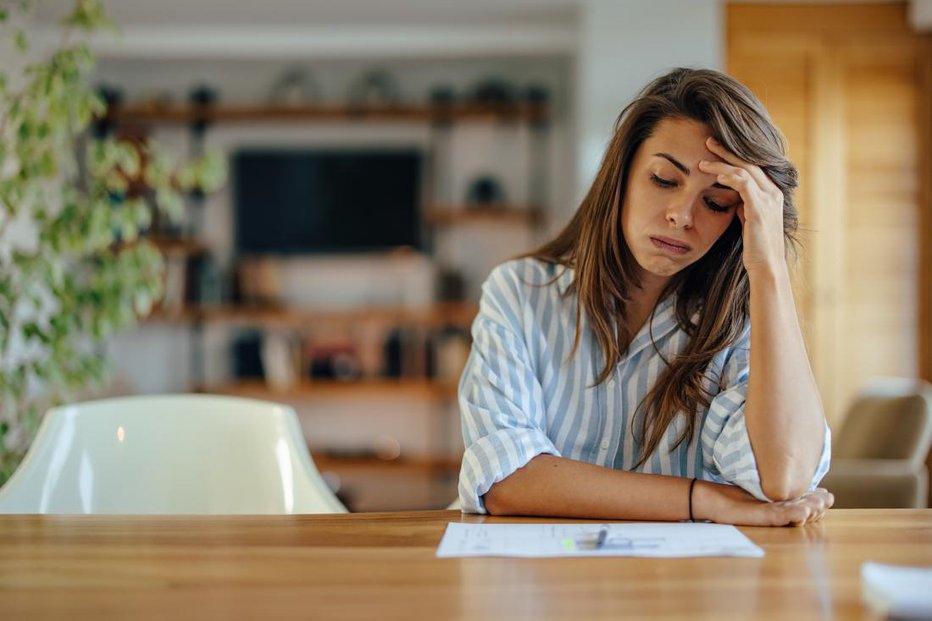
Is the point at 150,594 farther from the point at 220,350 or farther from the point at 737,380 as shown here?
the point at 220,350

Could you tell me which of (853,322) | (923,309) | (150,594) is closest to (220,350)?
(853,322)

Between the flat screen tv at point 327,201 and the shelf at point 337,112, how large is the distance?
230 millimetres

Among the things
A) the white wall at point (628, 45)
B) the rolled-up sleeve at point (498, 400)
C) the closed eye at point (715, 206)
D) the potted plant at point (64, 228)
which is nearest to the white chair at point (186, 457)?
the rolled-up sleeve at point (498, 400)

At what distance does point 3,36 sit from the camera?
160 inches

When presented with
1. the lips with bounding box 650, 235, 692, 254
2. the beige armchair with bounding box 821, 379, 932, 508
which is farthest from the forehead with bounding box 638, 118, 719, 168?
the beige armchair with bounding box 821, 379, 932, 508

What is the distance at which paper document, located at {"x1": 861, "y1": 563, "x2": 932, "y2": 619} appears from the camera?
2.60 ft

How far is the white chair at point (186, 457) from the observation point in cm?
167

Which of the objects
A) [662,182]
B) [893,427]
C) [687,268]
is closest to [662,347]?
[687,268]

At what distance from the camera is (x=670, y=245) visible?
1.38m

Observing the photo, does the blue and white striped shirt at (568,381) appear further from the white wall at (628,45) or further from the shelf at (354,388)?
Answer: the shelf at (354,388)

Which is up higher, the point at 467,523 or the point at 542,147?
the point at 542,147

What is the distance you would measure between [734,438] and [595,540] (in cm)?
32

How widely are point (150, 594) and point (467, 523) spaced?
429 mm

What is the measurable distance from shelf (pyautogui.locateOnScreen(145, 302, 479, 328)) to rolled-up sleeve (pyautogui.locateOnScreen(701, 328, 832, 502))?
3.62 m
